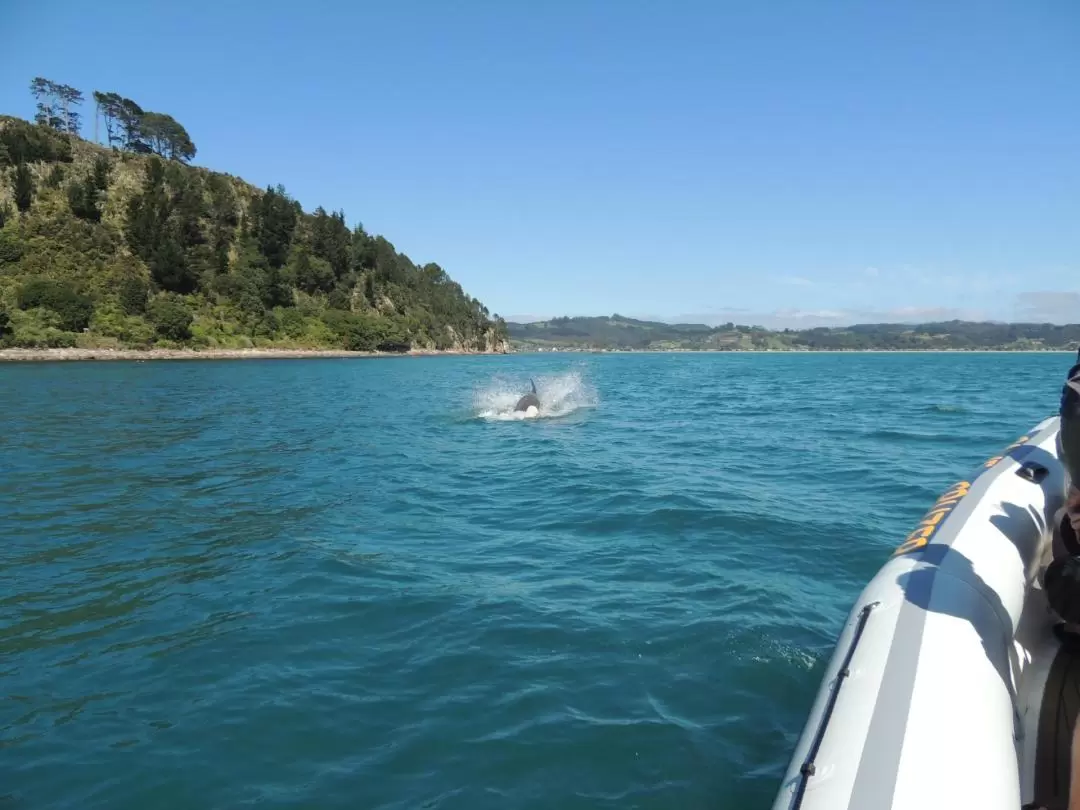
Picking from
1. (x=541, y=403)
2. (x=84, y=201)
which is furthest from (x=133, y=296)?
(x=541, y=403)

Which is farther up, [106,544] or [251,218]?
[251,218]

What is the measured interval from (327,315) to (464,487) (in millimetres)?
95685

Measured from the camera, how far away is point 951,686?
11.5 feet

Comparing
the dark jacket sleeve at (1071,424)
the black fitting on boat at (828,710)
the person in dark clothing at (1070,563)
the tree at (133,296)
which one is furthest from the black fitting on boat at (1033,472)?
the tree at (133,296)

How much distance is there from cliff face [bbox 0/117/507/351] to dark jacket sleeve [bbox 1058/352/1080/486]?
246ft

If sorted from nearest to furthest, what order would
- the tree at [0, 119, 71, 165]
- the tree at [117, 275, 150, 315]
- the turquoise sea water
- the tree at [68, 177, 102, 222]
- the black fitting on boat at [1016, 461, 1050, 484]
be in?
1. the turquoise sea water
2. the black fitting on boat at [1016, 461, 1050, 484]
3. the tree at [117, 275, 150, 315]
4. the tree at [68, 177, 102, 222]
5. the tree at [0, 119, 71, 165]

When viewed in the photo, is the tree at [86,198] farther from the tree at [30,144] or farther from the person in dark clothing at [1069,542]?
the person in dark clothing at [1069,542]

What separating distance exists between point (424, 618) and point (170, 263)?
9289cm

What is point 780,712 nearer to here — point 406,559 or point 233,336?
point 406,559

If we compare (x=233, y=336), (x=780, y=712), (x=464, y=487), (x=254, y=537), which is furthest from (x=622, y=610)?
(x=233, y=336)

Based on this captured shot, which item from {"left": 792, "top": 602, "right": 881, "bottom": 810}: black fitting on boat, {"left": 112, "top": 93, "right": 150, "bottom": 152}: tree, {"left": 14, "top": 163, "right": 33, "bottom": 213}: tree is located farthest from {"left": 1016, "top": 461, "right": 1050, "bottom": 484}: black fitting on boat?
{"left": 112, "top": 93, "right": 150, "bottom": 152}: tree

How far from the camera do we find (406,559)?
28.3 ft

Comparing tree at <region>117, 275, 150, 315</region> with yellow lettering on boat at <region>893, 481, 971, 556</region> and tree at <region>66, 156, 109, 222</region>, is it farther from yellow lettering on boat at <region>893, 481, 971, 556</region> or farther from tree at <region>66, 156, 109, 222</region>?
yellow lettering on boat at <region>893, 481, 971, 556</region>

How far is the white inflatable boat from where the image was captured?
298 cm
